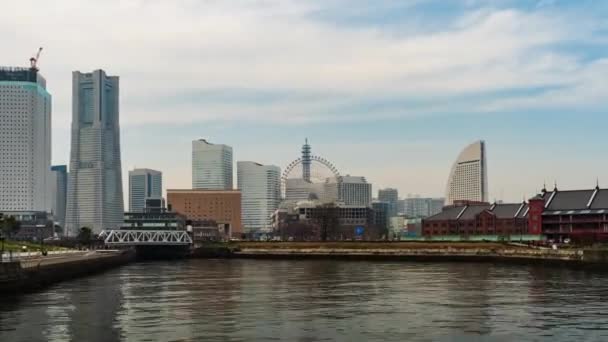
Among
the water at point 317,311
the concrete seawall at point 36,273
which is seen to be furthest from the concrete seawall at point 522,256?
the concrete seawall at point 36,273

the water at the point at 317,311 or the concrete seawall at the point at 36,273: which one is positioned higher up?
the concrete seawall at the point at 36,273

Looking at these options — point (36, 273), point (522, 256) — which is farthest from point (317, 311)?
point (522, 256)

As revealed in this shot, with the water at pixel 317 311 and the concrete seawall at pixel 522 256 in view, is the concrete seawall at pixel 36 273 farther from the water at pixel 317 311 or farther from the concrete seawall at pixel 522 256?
the concrete seawall at pixel 522 256

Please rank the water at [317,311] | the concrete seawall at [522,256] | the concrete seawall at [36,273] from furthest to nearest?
the concrete seawall at [522,256] → the concrete seawall at [36,273] → the water at [317,311]

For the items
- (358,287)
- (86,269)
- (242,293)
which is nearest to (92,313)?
(242,293)

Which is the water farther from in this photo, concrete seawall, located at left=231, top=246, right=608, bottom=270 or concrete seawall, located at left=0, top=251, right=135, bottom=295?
concrete seawall, located at left=231, top=246, right=608, bottom=270

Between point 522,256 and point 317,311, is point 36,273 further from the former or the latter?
point 522,256

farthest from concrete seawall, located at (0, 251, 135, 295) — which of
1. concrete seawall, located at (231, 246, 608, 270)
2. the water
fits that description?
concrete seawall, located at (231, 246, 608, 270)

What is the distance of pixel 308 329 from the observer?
192 ft

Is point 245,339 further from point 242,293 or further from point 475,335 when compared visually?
point 242,293

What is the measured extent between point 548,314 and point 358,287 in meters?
34.6

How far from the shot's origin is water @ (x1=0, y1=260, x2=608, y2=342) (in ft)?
184

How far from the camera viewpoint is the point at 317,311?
70000 mm

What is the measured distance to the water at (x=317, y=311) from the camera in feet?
184
